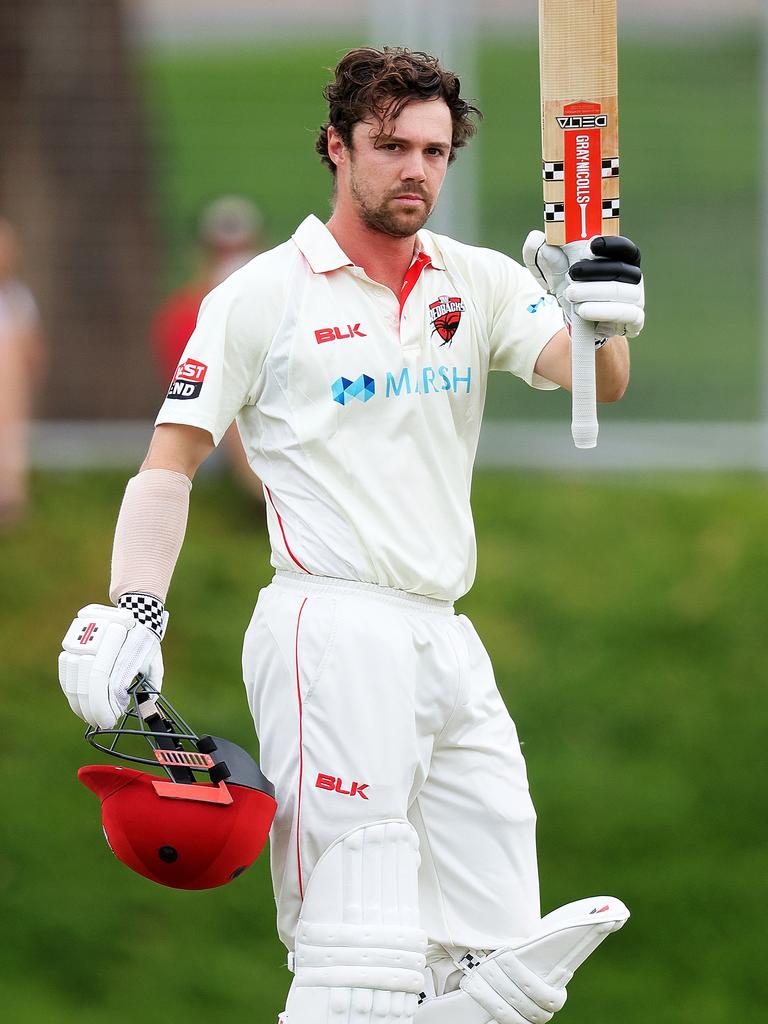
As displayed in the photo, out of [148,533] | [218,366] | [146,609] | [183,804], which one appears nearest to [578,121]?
[218,366]

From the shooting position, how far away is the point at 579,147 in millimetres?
3518

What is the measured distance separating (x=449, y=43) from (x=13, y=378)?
2.55m

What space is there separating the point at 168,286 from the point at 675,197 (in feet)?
→ 8.36

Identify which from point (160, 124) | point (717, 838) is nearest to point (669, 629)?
point (717, 838)

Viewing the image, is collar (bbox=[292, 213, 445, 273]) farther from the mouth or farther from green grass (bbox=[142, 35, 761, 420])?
green grass (bbox=[142, 35, 761, 420])

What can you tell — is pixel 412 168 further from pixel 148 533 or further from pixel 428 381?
pixel 148 533

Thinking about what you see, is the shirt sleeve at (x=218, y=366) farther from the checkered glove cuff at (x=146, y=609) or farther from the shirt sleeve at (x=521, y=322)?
the shirt sleeve at (x=521, y=322)

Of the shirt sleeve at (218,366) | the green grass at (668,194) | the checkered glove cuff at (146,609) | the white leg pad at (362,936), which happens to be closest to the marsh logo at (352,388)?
the shirt sleeve at (218,366)

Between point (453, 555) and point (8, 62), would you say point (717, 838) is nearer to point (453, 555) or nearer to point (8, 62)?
point (453, 555)

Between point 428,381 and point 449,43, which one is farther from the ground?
point 449,43

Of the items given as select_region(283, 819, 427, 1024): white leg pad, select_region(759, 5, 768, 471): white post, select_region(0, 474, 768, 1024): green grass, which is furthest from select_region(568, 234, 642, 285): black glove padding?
select_region(759, 5, 768, 471): white post

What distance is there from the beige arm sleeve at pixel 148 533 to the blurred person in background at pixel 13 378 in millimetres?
5046

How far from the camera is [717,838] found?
23.9ft

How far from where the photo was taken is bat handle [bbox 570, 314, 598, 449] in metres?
3.48
